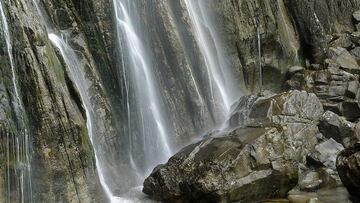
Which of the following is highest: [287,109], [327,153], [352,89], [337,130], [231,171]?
[352,89]

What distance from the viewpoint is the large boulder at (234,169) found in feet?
51.6

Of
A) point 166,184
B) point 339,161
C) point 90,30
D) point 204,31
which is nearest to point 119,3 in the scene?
point 90,30

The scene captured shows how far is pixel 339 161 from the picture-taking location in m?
16.8

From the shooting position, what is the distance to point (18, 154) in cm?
1480

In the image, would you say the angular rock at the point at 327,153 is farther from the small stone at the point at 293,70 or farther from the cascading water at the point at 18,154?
the cascading water at the point at 18,154

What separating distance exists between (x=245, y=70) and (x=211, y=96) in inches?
183

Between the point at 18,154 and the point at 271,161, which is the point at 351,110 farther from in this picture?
the point at 18,154

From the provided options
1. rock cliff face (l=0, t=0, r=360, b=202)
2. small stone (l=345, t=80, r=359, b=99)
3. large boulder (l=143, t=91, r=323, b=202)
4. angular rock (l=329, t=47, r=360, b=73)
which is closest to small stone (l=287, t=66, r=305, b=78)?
rock cliff face (l=0, t=0, r=360, b=202)

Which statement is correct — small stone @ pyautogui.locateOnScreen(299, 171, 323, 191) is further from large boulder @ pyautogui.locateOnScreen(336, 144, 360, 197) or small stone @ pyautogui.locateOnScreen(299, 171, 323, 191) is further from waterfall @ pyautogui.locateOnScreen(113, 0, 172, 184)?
waterfall @ pyautogui.locateOnScreen(113, 0, 172, 184)

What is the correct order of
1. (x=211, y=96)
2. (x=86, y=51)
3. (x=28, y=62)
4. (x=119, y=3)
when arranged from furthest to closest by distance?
(x=211, y=96) → (x=119, y=3) → (x=86, y=51) → (x=28, y=62)

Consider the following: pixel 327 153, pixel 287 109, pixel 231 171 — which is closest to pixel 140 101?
pixel 287 109

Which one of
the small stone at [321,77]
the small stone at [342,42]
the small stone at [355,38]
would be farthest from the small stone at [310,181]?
the small stone at [355,38]

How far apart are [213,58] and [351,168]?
12.6m

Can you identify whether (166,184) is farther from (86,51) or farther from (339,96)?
(339,96)
